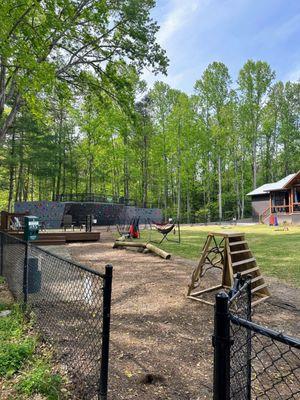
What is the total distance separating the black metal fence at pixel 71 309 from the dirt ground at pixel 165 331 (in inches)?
9.1

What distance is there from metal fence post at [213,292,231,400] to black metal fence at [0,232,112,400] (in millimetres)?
979

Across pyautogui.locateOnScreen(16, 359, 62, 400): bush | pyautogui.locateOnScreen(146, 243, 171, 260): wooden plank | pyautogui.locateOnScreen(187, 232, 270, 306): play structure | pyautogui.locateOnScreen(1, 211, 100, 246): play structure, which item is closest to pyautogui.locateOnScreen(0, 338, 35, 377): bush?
pyautogui.locateOnScreen(16, 359, 62, 400): bush

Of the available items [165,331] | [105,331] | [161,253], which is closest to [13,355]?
[105,331]

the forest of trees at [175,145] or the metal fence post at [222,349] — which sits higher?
the forest of trees at [175,145]

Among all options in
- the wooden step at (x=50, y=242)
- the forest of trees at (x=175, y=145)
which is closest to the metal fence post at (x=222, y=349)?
the wooden step at (x=50, y=242)

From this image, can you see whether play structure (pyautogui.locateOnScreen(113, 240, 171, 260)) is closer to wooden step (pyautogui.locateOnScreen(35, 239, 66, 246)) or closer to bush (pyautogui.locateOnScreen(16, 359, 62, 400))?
wooden step (pyautogui.locateOnScreen(35, 239, 66, 246))

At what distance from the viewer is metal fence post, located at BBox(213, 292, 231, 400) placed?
3.66 ft

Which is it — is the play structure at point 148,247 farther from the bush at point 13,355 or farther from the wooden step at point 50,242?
the bush at point 13,355

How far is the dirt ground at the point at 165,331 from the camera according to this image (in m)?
2.36

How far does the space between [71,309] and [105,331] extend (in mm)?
2066

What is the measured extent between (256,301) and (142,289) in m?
1.78

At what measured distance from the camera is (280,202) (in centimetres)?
2552

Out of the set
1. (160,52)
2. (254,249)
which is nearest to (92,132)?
(160,52)

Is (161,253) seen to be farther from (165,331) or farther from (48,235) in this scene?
(48,235)
